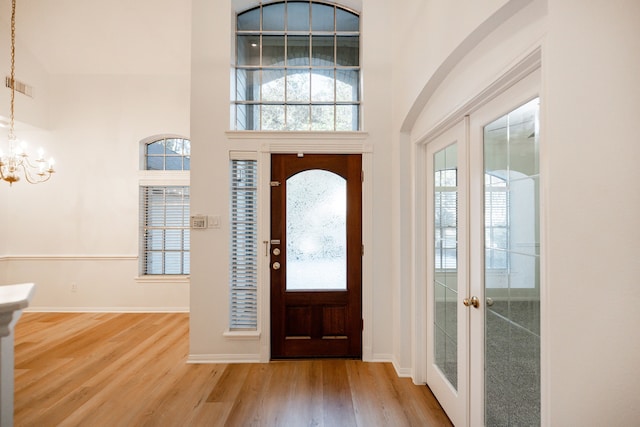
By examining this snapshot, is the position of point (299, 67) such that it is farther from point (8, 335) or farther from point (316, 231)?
point (8, 335)

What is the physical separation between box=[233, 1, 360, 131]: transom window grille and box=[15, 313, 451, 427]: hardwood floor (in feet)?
8.16

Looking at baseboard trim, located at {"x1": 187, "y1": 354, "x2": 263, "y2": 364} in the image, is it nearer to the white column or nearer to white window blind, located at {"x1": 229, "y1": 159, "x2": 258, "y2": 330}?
white window blind, located at {"x1": 229, "y1": 159, "x2": 258, "y2": 330}

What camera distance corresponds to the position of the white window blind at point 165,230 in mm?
4984

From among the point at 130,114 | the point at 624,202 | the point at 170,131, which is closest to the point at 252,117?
the point at 170,131

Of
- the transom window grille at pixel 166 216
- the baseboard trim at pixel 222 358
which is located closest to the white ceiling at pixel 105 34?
the transom window grille at pixel 166 216

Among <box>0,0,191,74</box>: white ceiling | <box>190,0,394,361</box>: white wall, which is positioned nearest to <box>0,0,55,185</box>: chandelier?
<box>0,0,191,74</box>: white ceiling

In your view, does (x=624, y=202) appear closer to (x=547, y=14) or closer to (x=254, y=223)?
(x=547, y=14)

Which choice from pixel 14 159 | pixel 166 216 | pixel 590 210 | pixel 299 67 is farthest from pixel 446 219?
pixel 14 159

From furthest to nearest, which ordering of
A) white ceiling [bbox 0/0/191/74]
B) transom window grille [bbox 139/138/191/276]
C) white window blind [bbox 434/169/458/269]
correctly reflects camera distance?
transom window grille [bbox 139/138/191/276] < white ceiling [bbox 0/0/191/74] < white window blind [bbox 434/169/458/269]

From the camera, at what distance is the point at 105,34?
171 inches

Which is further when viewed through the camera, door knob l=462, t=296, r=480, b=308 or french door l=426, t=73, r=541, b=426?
door knob l=462, t=296, r=480, b=308

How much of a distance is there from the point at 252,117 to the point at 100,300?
3939mm

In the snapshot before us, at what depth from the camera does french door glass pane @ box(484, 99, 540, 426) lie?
1369mm

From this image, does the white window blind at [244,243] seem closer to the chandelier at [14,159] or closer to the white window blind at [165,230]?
the white window blind at [165,230]
